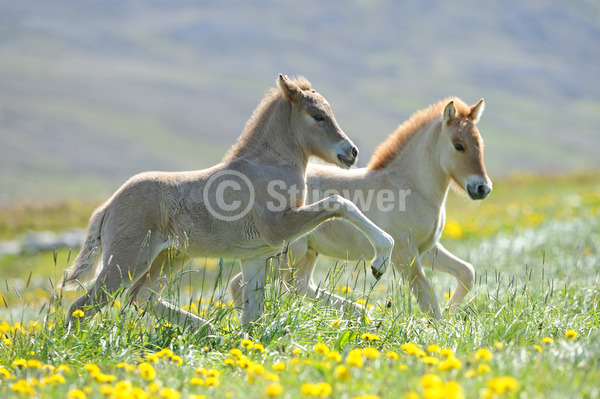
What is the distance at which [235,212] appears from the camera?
6863 mm

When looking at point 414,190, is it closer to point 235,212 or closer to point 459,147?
point 459,147

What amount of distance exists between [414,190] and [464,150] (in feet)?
2.48

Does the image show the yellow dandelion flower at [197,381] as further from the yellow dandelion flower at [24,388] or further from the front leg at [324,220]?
the front leg at [324,220]

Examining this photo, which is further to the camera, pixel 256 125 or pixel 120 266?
pixel 256 125

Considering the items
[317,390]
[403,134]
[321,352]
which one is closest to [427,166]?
[403,134]

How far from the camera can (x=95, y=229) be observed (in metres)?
6.88

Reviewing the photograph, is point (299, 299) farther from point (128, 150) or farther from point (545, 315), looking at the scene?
point (128, 150)

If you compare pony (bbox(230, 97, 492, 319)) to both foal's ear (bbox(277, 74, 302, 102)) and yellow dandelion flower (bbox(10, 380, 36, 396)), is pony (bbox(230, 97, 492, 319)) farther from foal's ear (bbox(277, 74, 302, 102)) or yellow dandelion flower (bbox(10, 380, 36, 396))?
yellow dandelion flower (bbox(10, 380, 36, 396))

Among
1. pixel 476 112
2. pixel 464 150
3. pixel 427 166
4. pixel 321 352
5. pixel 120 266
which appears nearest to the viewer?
pixel 321 352

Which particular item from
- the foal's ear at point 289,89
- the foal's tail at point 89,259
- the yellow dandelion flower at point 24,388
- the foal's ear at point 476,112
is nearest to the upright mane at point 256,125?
the foal's ear at point 289,89

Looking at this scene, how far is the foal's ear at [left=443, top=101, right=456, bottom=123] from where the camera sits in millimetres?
8025

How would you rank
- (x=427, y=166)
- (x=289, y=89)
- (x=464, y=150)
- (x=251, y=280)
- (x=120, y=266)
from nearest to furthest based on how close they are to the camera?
(x=120, y=266) → (x=251, y=280) → (x=289, y=89) → (x=464, y=150) → (x=427, y=166)

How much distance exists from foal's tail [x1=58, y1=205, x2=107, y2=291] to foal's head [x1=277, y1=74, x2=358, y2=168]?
214 centimetres

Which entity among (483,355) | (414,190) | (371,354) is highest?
(414,190)
